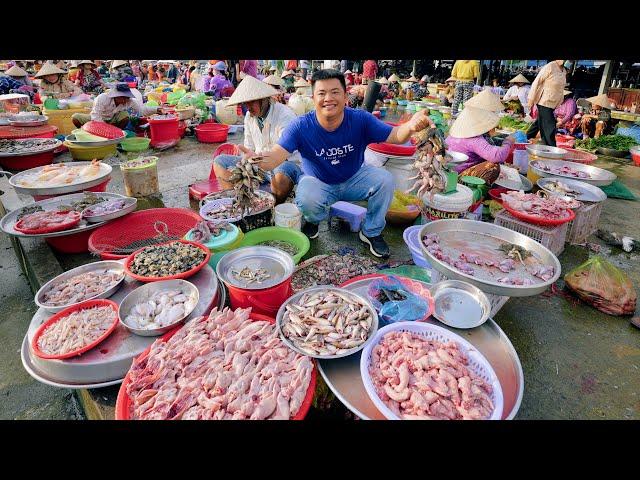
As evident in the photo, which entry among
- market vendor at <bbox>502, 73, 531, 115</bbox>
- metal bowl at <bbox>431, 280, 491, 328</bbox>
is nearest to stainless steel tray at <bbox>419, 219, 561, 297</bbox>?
metal bowl at <bbox>431, 280, 491, 328</bbox>

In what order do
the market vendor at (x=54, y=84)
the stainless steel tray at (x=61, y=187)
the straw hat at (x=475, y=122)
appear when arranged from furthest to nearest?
the market vendor at (x=54, y=84)
the straw hat at (x=475, y=122)
the stainless steel tray at (x=61, y=187)

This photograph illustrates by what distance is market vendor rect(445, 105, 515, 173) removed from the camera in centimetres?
486

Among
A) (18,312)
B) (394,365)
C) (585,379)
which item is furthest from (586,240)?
(18,312)

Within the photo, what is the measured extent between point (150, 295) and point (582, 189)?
17.6 ft

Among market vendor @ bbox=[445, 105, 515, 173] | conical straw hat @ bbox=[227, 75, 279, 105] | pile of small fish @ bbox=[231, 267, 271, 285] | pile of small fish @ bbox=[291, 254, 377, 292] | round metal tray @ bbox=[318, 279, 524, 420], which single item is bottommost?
pile of small fish @ bbox=[291, 254, 377, 292]

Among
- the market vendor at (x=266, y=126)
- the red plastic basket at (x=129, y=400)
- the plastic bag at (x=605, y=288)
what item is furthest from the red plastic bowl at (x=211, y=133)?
the plastic bag at (x=605, y=288)

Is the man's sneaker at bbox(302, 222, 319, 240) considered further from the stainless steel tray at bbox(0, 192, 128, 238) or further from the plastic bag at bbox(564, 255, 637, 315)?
the plastic bag at bbox(564, 255, 637, 315)

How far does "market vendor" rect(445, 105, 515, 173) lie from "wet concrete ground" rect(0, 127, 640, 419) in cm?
159

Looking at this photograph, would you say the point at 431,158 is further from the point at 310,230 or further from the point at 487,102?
the point at 487,102

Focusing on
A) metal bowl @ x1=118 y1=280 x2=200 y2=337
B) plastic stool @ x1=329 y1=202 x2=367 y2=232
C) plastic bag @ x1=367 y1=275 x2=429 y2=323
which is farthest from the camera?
plastic stool @ x1=329 y1=202 x2=367 y2=232

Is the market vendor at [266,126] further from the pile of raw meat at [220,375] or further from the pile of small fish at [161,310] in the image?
the pile of raw meat at [220,375]

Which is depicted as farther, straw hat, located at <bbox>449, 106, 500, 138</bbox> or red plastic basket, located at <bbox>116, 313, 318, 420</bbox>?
straw hat, located at <bbox>449, 106, 500, 138</bbox>

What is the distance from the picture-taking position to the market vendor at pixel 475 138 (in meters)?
4.86
